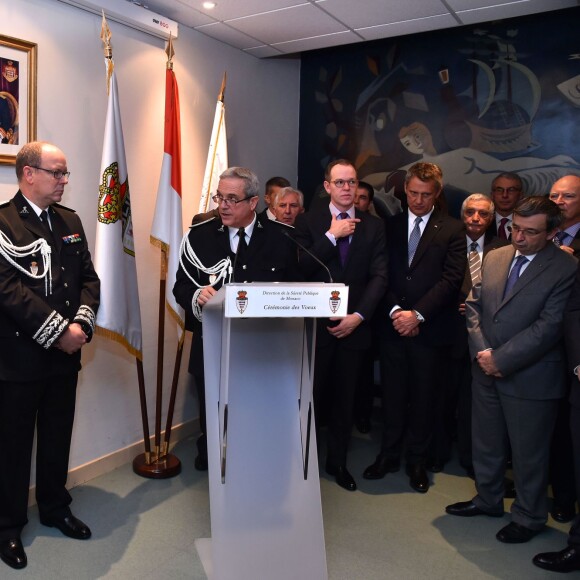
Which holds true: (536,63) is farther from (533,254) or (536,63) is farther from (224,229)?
(224,229)

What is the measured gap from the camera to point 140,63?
3531 millimetres

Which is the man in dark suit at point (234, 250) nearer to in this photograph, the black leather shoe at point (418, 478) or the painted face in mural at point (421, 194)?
the painted face in mural at point (421, 194)

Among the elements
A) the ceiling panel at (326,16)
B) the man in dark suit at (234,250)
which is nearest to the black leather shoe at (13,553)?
the man in dark suit at (234,250)

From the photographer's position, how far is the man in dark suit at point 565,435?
9.97ft

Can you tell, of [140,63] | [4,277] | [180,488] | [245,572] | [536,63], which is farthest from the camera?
[536,63]

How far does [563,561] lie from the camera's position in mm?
2559

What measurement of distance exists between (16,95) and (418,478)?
2861 millimetres

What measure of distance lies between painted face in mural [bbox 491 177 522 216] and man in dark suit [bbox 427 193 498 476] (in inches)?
13.7

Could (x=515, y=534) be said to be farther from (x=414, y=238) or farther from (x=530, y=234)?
(x=414, y=238)

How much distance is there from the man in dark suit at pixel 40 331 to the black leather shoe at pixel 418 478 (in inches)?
68.2

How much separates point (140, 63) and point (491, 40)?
2.47 meters

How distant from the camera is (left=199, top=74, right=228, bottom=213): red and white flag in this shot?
3744 mm

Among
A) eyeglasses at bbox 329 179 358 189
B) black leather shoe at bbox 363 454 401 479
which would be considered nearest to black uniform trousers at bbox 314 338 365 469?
black leather shoe at bbox 363 454 401 479

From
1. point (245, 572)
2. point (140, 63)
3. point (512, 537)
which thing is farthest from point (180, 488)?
point (140, 63)
